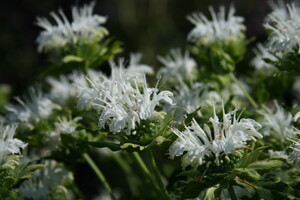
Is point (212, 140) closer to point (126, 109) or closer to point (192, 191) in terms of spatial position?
point (192, 191)

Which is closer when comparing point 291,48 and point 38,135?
point 291,48

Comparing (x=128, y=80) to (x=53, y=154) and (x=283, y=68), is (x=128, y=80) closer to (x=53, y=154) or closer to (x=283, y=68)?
(x=53, y=154)

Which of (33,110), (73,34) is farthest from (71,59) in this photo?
(33,110)

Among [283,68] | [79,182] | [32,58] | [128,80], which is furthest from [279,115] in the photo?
[32,58]

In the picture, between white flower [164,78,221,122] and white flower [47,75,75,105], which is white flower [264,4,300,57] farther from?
white flower [47,75,75,105]

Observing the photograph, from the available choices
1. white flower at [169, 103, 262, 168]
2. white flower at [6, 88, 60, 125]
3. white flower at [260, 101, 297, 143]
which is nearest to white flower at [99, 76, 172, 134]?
white flower at [169, 103, 262, 168]

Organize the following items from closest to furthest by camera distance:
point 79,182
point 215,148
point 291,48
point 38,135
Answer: point 215,148, point 291,48, point 38,135, point 79,182

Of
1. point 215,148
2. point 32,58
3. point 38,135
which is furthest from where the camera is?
point 32,58
